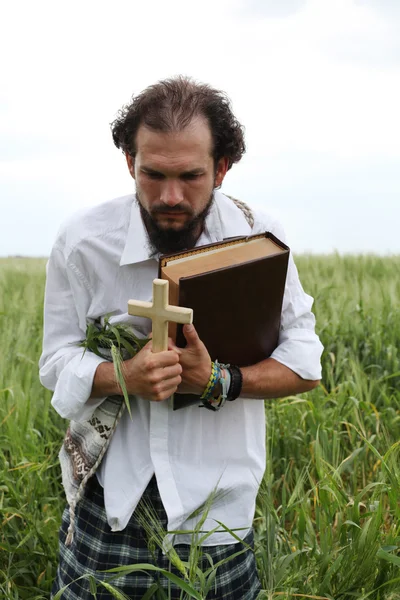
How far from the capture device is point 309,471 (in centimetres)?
298

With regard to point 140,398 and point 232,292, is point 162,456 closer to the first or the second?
point 140,398

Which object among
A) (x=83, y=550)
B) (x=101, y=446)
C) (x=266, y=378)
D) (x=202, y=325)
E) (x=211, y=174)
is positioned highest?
(x=211, y=174)

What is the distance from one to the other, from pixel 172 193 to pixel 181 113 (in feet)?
0.72

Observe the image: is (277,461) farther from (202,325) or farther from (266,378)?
(202,325)

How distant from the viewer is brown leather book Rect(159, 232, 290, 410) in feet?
5.17

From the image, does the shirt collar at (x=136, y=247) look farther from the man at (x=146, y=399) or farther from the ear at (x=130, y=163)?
the ear at (x=130, y=163)

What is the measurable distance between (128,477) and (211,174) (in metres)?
0.85

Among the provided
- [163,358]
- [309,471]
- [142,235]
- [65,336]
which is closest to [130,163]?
[142,235]

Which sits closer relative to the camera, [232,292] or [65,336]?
[232,292]

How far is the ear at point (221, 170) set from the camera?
6.24 feet

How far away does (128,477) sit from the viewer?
1.81 meters

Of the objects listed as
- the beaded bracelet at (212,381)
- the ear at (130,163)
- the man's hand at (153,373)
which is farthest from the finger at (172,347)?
the ear at (130,163)

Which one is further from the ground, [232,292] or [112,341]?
[232,292]

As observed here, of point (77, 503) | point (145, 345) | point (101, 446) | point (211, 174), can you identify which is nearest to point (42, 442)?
point (77, 503)
